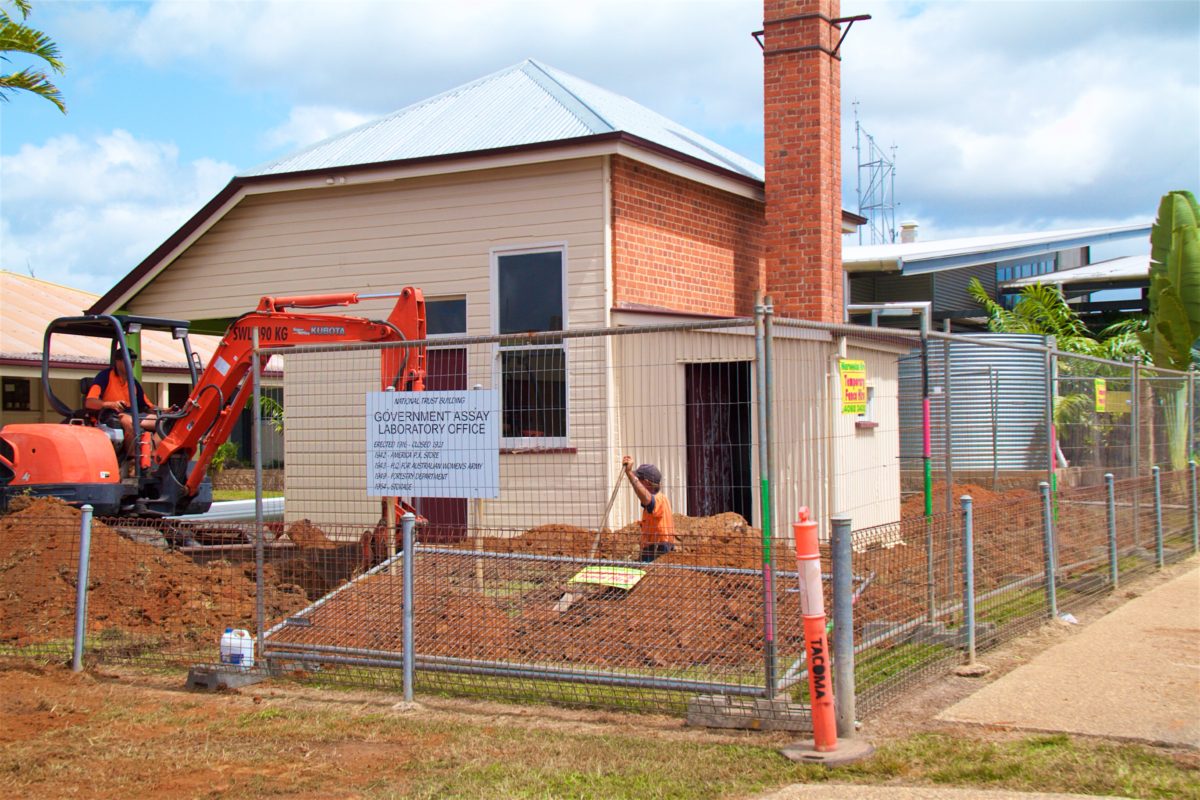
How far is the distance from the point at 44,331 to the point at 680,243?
55.7ft

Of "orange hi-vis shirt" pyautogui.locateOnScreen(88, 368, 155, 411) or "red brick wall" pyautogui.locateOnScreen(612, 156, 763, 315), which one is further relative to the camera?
"orange hi-vis shirt" pyautogui.locateOnScreen(88, 368, 155, 411)

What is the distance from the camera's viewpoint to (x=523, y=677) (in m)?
7.76

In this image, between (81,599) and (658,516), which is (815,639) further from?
(81,599)

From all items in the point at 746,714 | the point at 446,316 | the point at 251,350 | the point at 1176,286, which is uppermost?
the point at 1176,286

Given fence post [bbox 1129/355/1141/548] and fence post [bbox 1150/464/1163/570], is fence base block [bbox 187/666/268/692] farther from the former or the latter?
fence post [bbox 1150/464/1163/570]

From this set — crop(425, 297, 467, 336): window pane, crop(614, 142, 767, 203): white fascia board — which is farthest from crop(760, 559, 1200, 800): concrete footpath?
crop(425, 297, 467, 336): window pane

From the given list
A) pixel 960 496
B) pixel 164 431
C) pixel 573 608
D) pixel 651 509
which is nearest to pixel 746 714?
pixel 573 608

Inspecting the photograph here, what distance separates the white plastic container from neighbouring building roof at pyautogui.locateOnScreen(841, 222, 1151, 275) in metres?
15.2

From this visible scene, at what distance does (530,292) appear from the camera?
13.8m

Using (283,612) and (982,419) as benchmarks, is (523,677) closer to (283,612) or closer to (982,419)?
(283,612)

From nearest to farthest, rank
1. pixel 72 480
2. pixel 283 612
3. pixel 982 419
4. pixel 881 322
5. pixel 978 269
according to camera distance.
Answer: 1. pixel 283 612
2. pixel 72 480
3. pixel 982 419
4. pixel 881 322
5. pixel 978 269

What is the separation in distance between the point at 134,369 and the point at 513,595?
7.39m

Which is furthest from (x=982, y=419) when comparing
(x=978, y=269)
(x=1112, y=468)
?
(x=978, y=269)

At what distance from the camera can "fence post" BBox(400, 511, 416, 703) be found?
7.88m
